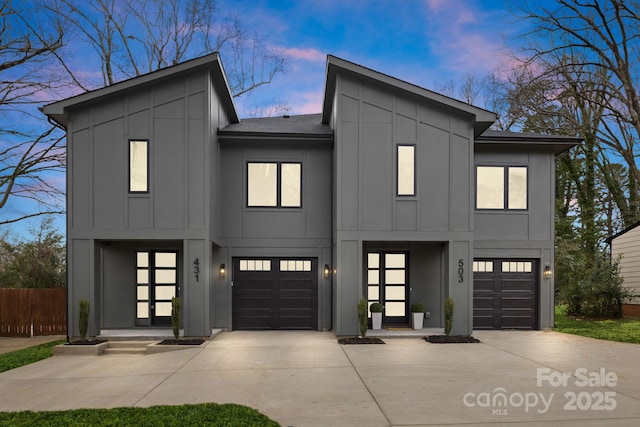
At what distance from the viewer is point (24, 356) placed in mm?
9773

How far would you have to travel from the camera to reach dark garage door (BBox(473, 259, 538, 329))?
13266 millimetres

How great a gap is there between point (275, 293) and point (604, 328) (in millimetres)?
10301

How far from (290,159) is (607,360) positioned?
9282mm

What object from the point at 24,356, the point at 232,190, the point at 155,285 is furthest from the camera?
the point at 232,190

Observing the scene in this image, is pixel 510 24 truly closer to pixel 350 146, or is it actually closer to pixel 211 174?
pixel 350 146

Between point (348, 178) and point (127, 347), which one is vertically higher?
point (348, 178)

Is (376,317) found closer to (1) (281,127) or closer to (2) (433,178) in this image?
(2) (433,178)

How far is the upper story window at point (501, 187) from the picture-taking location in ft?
43.8

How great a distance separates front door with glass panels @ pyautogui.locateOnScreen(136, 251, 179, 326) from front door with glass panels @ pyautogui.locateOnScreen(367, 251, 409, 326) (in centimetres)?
578

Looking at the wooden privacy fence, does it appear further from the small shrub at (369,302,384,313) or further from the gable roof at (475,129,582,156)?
the gable roof at (475,129,582,156)

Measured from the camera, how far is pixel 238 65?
902 inches

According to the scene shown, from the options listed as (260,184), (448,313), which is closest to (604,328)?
(448,313)

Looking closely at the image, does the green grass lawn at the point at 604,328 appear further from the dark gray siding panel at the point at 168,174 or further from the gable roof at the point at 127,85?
the gable roof at the point at 127,85

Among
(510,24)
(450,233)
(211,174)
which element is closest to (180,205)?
(211,174)
